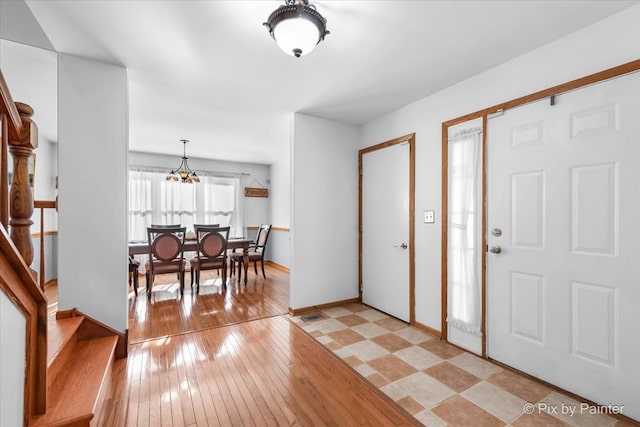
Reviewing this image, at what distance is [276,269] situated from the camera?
642cm

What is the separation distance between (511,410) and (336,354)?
1288mm

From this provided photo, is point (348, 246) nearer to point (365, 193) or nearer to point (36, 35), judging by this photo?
point (365, 193)

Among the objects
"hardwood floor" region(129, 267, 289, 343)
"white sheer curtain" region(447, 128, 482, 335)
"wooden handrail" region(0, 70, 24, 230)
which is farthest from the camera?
"hardwood floor" region(129, 267, 289, 343)

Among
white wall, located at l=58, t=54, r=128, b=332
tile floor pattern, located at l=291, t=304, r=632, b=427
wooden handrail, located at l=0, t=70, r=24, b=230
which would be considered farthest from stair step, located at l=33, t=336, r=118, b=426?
tile floor pattern, located at l=291, t=304, r=632, b=427

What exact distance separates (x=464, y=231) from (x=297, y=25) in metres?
2.20

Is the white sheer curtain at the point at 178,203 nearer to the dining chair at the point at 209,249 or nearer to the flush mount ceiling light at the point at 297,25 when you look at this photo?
the dining chair at the point at 209,249

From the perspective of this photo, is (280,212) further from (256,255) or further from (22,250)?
(22,250)

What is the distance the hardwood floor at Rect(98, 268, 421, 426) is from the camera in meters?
1.73

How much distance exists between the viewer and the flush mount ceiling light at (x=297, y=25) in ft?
4.99

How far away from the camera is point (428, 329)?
116 inches

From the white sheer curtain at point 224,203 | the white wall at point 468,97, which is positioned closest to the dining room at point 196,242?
the white sheer curtain at point 224,203

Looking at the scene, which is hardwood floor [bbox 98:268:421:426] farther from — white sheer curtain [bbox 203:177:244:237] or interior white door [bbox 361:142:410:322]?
white sheer curtain [bbox 203:177:244:237]

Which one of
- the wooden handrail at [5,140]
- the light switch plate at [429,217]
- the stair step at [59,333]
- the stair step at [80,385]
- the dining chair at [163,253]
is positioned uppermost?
the wooden handrail at [5,140]

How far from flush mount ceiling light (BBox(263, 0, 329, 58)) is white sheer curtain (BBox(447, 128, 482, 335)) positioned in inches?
67.9
